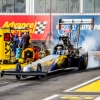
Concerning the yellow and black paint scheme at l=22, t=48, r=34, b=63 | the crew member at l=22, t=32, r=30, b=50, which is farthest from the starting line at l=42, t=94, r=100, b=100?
the crew member at l=22, t=32, r=30, b=50

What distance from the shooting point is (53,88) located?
47.0 ft

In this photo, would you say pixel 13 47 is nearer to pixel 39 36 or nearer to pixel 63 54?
pixel 63 54

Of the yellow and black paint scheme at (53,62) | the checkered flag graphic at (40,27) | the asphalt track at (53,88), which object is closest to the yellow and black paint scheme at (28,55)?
the yellow and black paint scheme at (53,62)

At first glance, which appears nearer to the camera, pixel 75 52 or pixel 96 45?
pixel 75 52

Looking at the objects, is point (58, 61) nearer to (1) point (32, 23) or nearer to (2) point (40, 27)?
(2) point (40, 27)

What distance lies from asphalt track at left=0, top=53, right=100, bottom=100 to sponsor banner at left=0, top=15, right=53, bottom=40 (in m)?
22.5

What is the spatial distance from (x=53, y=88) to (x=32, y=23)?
91.8ft

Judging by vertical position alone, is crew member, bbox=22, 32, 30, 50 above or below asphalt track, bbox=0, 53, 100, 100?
above

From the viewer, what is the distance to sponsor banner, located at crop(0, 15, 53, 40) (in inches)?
1619

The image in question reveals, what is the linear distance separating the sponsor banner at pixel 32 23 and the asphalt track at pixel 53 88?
22.5 meters

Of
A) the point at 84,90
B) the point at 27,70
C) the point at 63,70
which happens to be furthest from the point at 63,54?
the point at 84,90

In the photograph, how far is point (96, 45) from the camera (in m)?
37.0

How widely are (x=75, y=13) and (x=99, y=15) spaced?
3.07 meters

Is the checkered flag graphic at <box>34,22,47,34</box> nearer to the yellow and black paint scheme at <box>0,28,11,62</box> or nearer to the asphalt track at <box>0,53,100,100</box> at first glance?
the yellow and black paint scheme at <box>0,28,11,62</box>
